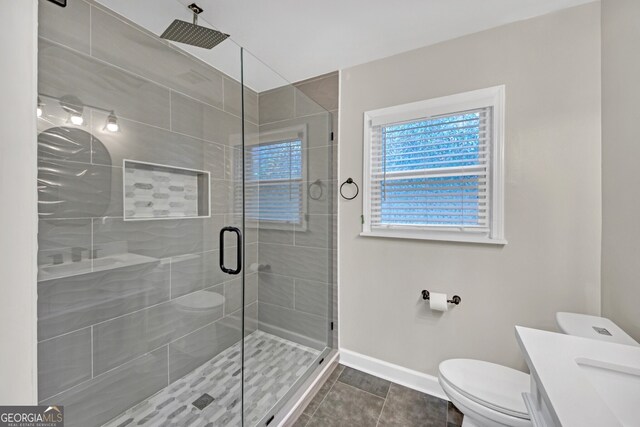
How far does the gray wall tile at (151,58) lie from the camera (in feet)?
3.91

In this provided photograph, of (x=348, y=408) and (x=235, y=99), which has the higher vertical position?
(x=235, y=99)

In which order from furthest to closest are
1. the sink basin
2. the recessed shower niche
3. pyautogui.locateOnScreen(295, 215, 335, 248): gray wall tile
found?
pyautogui.locateOnScreen(295, 215, 335, 248): gray wall tile
the recessed shower niche
the sink basin

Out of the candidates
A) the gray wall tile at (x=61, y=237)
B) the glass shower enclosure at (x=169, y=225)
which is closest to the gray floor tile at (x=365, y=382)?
the glass shower enclosure at (x=169, y=225)

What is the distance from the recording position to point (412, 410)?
1547 mm

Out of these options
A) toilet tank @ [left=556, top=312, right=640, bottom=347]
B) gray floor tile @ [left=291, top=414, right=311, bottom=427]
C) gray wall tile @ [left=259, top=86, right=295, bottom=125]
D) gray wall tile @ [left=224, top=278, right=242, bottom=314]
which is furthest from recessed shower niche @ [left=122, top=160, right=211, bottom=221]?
toilet tank @ [left=556, top=312, right=640, bottom=347]

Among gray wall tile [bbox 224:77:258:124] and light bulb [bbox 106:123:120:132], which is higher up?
gray wall tile [bbox 224:77:258:124]

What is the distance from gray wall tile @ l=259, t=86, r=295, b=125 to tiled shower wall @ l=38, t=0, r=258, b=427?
0.13 m

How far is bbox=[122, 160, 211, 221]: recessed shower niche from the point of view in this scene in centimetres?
132

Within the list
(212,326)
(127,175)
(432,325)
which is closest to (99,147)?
(127,175)

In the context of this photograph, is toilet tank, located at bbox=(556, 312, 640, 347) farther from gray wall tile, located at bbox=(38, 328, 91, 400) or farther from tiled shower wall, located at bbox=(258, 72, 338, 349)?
gray wall tile, located at bbox=(38, 328, 91, 400)

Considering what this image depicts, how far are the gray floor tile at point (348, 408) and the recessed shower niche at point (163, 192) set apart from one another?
1.45m

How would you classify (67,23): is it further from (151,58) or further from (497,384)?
(497,384)

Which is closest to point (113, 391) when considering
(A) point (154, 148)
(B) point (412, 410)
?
(A) point (154, 148)

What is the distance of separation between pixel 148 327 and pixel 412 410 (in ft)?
5.51
